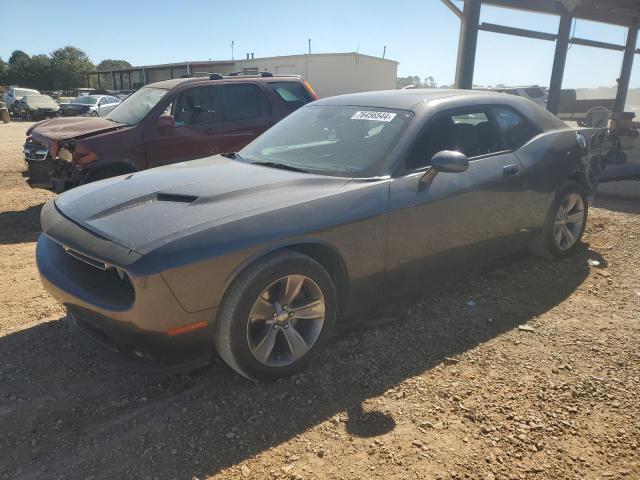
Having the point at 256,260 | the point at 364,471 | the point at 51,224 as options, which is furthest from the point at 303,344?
the point at 51,224

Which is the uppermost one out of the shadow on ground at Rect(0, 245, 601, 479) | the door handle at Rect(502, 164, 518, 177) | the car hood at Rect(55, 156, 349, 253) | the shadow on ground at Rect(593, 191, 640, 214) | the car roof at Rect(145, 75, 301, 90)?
the car roof at Rect(145, 75, 301, 90)

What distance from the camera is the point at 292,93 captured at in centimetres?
745

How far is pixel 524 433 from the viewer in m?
2.47

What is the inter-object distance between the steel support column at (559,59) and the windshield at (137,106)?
11.3 meters

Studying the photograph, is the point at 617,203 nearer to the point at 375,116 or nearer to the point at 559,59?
the point at 375,116

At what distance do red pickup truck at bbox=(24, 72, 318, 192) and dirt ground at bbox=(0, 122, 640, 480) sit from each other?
2609 millimetres

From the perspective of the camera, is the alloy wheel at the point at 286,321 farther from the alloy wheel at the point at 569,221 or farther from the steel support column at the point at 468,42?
the steel support column at the point at 468,42

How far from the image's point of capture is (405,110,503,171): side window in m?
3.43

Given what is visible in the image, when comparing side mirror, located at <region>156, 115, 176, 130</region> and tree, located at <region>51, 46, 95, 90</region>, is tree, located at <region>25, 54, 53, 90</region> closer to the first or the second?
tree, located at <region>51, 46, 95, 90</region>

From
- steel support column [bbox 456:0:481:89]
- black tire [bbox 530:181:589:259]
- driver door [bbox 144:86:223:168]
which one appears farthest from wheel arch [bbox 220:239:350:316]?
steel support column [bbox 456:0:481:89]

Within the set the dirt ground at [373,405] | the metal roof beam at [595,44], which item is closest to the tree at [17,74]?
the metal roof beam at [595,44]

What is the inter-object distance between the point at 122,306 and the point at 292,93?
5.67 m

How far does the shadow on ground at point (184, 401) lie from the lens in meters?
2.30

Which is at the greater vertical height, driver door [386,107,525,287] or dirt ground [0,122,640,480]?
driver door [386,107,525,287]
